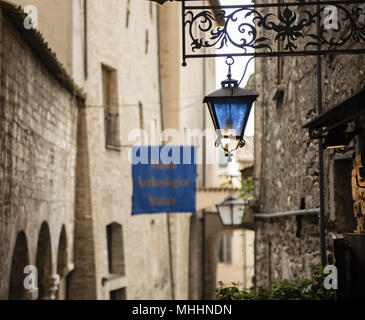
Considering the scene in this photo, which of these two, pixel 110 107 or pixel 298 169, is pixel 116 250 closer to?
pixel 110 107

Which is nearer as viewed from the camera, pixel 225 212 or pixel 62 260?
pixel 62 260

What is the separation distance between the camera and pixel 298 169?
8.25m

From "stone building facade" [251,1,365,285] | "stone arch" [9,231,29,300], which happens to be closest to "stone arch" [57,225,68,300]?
"stone arch" [9,231,29,300]

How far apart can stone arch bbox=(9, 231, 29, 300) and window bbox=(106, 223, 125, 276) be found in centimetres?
564

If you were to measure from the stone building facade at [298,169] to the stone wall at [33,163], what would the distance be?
3304 millimetres

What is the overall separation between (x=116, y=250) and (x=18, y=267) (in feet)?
19.2

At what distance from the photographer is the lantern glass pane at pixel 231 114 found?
5000 millimetres

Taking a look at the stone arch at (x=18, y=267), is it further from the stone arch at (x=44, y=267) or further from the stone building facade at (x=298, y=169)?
the stone building facade at (x=298, y=169)

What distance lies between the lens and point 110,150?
45.5 feet

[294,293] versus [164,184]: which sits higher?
[164,184]

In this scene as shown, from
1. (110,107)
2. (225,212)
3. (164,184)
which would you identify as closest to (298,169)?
(225,212)

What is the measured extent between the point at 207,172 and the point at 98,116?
50.8 ft

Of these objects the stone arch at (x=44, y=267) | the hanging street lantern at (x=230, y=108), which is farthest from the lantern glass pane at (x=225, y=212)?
the hanging street lantern at (x=230, y=108)

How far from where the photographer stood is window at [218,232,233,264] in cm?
3717
